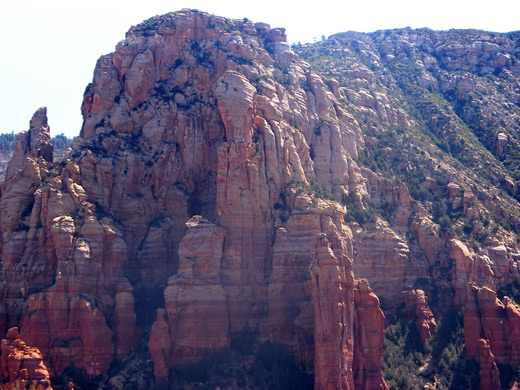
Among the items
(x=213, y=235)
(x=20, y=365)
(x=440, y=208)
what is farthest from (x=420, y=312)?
(x=20, y=365)

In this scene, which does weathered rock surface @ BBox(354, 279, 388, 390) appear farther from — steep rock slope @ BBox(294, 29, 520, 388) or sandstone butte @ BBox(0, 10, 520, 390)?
steep rock slope @ BBox(294, 29, 520, 388)

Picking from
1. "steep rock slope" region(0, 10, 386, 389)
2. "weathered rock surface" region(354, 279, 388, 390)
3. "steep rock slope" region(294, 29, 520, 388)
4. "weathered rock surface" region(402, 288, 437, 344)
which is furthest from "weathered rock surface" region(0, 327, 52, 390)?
"weathered rock surface" region(402, 288, 437, 344)

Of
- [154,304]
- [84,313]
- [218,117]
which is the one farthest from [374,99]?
[84,313]

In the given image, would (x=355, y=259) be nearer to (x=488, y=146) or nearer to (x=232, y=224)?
(x=232, y=224)

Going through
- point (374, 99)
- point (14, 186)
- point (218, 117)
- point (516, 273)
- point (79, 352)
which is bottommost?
point (79, 352)

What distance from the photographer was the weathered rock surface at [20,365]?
348 ft

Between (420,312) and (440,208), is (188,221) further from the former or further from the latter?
(440,208)

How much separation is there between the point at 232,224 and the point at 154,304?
1574 cm

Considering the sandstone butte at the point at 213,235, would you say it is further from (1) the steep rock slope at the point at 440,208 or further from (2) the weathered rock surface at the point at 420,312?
(1) the steep rock slope at the point at 440,208

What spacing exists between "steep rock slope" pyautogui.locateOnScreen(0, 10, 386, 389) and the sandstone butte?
0.25m

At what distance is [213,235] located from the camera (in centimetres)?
11956

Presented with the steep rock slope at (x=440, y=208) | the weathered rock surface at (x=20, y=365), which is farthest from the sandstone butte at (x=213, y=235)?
the weathered rock surface at (x=20, y=365)

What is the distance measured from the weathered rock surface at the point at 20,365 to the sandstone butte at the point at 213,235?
4250 millimetres

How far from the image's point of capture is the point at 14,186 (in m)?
126
